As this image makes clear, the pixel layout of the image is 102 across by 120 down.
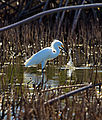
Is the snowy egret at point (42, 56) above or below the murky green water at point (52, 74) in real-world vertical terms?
above

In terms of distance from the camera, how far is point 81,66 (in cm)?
1011

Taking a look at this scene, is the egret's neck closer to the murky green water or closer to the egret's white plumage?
the egret's white plumage

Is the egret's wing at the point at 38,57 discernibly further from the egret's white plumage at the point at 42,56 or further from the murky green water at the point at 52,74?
the murky green water at the point at 52,74

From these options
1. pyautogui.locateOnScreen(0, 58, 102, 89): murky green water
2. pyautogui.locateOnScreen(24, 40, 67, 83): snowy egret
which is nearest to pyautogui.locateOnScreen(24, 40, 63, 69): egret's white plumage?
pyautogui.locateOnScreen(24, 40, 67, 83): snowy egret

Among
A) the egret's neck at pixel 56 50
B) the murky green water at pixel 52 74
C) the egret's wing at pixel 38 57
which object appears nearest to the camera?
the murky green water at pixel 52 74

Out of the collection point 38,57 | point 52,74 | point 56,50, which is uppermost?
point 56,50

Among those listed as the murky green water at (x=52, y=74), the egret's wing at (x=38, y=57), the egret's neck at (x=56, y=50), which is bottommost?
the murky green water at (x=52, y=74)

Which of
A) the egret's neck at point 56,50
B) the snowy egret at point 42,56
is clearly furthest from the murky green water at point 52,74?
the egret's neck at point 56,50

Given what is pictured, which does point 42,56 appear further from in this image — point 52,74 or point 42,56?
point 52,74

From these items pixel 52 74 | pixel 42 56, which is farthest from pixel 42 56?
pixel 52 74

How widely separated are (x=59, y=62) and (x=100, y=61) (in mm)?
903

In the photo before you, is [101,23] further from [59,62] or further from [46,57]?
[46,57]

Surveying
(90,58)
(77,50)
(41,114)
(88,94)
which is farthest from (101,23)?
(41,114)

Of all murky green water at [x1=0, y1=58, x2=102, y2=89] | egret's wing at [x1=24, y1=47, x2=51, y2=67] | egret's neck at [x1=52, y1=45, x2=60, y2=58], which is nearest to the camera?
murky green water at [x1=0, y1=58, x2=102, y2=89]
